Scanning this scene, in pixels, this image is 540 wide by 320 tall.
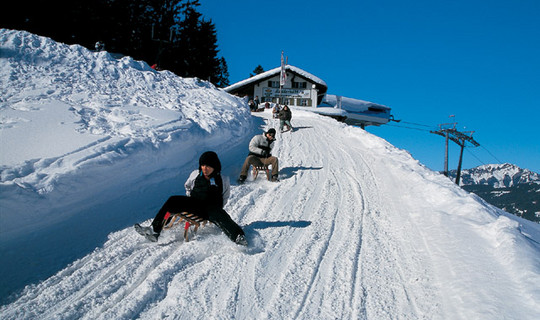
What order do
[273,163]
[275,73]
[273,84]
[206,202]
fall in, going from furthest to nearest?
[273,84]
[275,73]
[273,163]
[206,202]

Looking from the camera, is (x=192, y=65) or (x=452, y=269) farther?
(x=192, y=65)

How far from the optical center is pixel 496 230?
14.6 ft

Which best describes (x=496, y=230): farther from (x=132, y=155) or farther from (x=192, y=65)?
(x=192, y=65)

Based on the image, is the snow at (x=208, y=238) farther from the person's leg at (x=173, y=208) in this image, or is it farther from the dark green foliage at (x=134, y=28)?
the dark green foliage at (x=134, y=28)

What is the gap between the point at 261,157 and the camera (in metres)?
7.42

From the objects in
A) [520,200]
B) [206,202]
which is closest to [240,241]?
[206,202]

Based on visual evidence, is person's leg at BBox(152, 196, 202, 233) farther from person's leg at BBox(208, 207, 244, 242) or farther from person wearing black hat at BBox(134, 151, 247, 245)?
person's leg at BBox(208, 207, 244, 242)

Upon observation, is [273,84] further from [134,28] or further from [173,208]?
[173,208]

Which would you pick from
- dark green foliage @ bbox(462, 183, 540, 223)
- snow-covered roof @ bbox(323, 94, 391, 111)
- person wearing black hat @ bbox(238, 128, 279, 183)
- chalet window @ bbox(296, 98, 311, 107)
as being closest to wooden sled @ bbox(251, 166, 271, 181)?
person wearing black hat @ bbox(238, 128, 279, 183)

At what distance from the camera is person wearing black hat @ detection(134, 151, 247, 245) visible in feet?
12.7

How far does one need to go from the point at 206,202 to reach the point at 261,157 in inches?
136

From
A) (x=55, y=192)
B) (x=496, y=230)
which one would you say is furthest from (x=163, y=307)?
(x=496, y=230)

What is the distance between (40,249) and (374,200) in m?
5.45

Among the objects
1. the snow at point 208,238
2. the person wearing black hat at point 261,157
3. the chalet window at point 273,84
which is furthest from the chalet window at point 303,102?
the person wearing black hat at point 261,157
